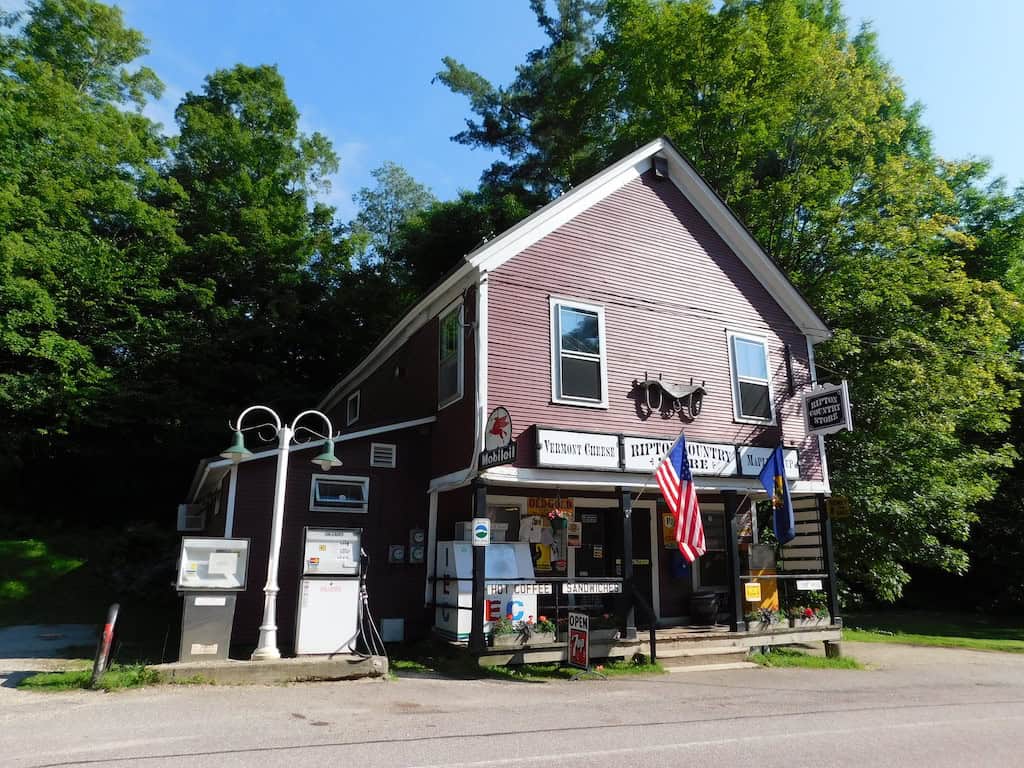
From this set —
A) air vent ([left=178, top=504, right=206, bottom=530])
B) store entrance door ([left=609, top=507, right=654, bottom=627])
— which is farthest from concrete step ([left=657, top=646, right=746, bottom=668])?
air vent ([left=178, top=504, right=206, bottom=530])

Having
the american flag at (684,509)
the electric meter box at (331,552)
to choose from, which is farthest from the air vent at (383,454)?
the american flag at (684,509)

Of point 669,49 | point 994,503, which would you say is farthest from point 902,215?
point 994,503

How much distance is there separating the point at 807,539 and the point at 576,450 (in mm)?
7414

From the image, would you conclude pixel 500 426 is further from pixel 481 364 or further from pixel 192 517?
pixel 192 517

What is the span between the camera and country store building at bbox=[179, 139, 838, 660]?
480 inches

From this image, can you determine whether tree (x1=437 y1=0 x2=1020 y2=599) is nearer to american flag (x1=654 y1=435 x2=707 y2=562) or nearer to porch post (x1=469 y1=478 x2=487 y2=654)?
american flag (x1=654 y1=435 x2=707 y2=562)

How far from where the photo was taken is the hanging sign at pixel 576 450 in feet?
38.9

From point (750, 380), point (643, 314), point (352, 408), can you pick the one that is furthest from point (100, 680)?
point (352, 408)

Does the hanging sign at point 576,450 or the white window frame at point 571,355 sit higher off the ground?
the white window frame at point 571,355

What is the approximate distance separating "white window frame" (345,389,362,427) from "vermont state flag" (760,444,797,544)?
456 inches

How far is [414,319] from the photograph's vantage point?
51.2ft

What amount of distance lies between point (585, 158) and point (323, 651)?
2455 centimetres

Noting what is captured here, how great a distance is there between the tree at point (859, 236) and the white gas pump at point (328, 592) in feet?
45.5

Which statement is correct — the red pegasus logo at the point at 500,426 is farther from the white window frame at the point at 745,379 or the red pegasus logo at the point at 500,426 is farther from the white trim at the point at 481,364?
the white window frame at the point at 745,379
